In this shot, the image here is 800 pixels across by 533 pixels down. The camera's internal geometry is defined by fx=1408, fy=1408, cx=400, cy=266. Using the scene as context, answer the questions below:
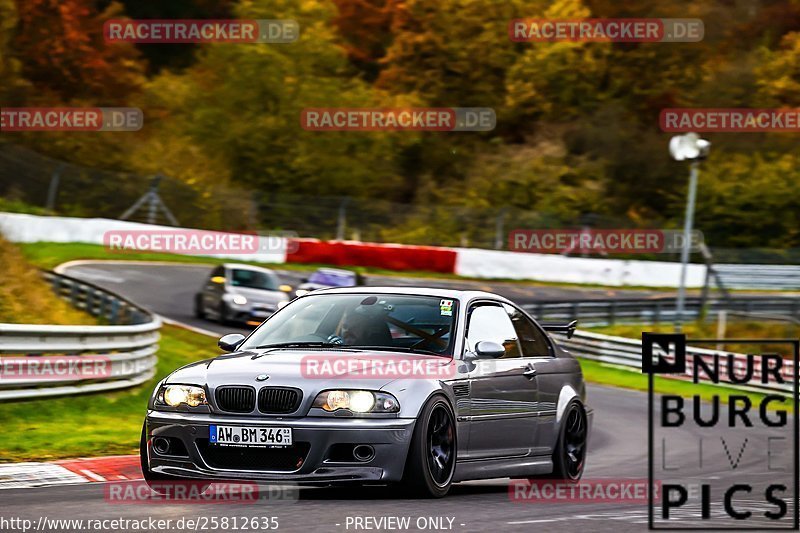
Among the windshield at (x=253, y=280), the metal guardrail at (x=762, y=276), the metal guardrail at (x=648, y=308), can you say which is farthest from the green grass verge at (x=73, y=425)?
the metal guardrail at (x=762, y=276)

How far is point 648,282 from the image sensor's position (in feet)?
145

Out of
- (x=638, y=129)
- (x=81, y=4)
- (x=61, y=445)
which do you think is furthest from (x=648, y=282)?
(x=61, y=445)

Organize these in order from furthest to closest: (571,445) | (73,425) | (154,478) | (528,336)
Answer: (73,425)
(571,445)
(528,336)
(154,478)

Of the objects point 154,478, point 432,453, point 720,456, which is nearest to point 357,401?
point 432,453

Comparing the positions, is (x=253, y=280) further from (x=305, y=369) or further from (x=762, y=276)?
(x=305, y=369)

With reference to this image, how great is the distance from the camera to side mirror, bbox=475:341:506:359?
356 inches

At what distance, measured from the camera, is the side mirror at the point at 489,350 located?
903 centimetres

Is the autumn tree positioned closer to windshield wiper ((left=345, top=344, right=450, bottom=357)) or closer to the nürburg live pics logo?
the nürburg live pics logo

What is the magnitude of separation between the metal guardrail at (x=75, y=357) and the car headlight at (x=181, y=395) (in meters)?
5.43

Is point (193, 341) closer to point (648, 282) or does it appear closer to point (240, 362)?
point (240, 362)

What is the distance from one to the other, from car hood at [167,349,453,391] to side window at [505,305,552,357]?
145 cm

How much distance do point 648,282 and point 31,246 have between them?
18.8 metres

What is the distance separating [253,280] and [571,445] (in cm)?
1806

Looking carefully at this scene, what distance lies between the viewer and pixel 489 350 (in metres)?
9.04
